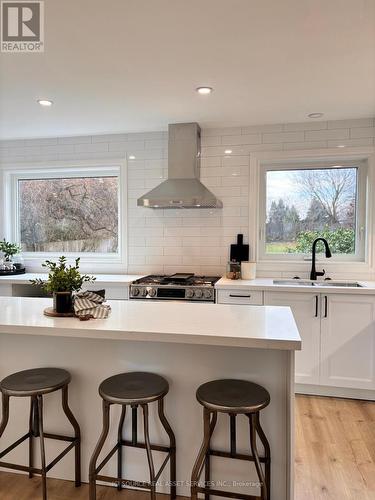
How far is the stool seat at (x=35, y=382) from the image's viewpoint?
1.65 metres

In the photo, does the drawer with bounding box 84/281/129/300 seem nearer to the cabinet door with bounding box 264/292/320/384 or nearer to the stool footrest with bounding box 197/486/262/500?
the cabinet door with bounding box 264/292/320/384

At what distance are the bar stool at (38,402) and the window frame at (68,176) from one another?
2.18m

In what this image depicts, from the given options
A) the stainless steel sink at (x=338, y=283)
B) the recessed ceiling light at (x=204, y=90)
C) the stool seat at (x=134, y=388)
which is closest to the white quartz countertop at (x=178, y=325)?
the stool seat at (x=134, y=388)

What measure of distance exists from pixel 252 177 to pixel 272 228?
22.6 inches

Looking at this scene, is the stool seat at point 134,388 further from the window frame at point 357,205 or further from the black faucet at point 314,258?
the window frame at point 357,205

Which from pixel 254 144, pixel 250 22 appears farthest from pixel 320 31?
pixel 254 144

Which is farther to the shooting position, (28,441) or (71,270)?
(28,441)

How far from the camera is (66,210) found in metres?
4.27

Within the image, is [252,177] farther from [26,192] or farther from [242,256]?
[26,192]

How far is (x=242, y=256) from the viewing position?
11.9ft

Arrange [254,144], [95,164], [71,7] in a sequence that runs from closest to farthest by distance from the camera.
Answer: [71,7], [254,144], [95,164]

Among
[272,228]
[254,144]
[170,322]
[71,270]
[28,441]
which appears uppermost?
[254,144]

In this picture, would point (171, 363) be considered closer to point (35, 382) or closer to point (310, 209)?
point (35, 382)

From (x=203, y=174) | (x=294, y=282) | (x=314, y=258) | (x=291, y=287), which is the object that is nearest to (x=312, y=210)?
(x=314, y=258)
